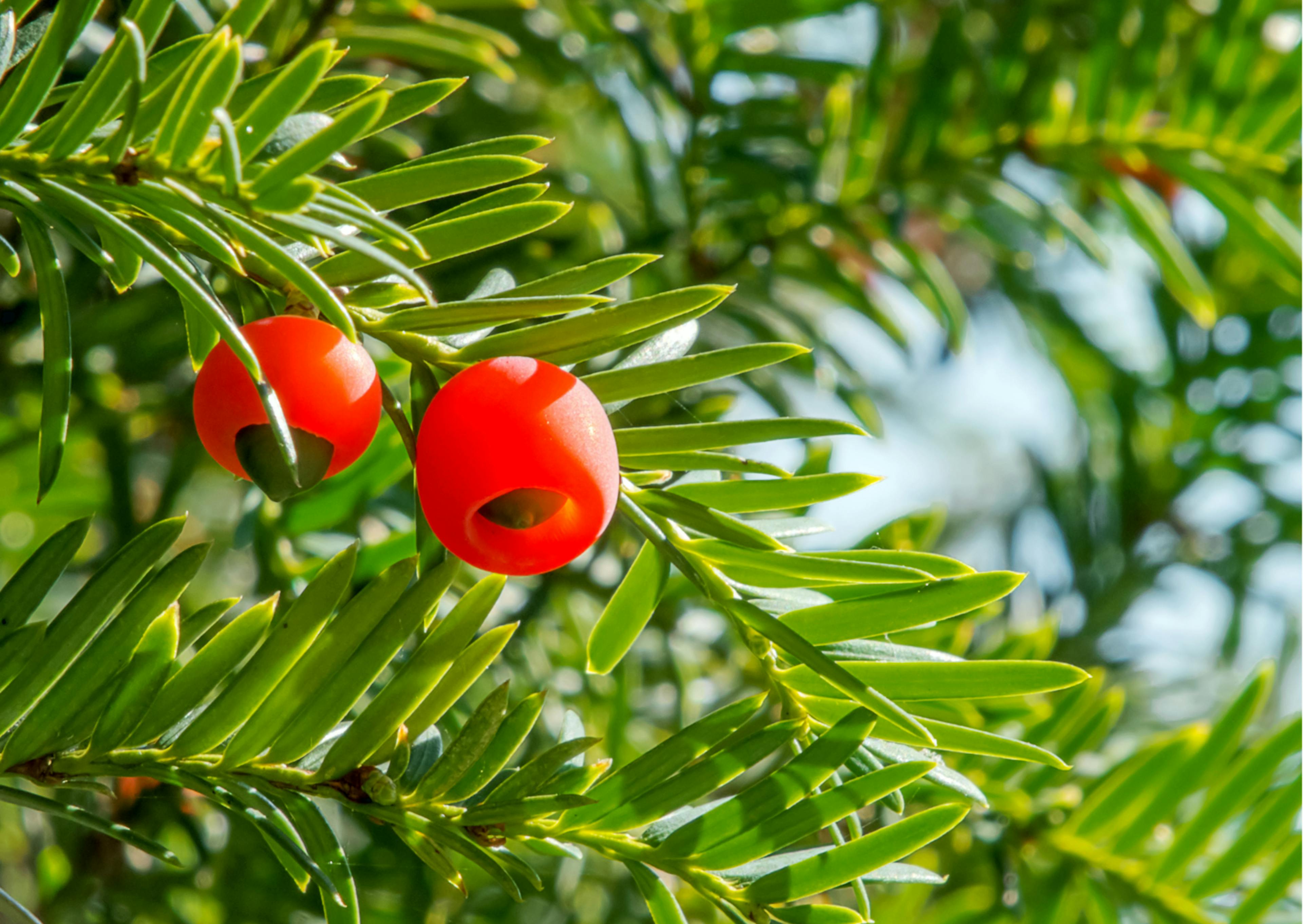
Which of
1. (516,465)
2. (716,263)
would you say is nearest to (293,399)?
(516,465)

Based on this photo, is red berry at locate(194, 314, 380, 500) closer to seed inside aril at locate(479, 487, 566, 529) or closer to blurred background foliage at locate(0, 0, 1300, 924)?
seed inside aril at locate(479, 487, 566, 529)

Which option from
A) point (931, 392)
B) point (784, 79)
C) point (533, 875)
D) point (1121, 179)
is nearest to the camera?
point (533, 875)

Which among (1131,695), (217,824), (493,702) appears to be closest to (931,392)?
(1131,695)

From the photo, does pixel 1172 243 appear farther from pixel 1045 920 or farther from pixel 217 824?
pixel 217 824

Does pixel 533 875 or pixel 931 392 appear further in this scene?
pixel 931 392

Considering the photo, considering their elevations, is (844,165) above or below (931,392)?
above

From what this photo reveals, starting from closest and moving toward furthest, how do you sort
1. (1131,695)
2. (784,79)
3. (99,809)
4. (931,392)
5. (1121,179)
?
(99,809)
(1121,179)
(784,79)
(1131,695)
(931,392)

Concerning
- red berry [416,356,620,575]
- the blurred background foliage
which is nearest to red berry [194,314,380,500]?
red berry [416,356,620,575]

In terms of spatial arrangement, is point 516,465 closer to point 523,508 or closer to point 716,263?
point 523,508

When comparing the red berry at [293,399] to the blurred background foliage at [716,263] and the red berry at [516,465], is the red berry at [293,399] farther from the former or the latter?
the blurred background foliage at [716,263]
